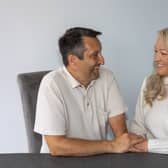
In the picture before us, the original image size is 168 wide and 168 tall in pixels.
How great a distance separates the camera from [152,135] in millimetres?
2088

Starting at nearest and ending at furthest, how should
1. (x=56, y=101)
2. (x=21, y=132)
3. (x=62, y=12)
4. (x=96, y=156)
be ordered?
(x=96, y=156) < (x=56, y=101) < (x=62, y=12) < (x=21, y=132)

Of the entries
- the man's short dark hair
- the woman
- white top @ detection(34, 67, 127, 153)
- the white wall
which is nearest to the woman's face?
the woman

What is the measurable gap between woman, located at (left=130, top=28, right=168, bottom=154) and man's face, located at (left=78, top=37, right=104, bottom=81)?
35 cm

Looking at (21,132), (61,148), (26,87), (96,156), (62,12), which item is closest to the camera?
(96,156)

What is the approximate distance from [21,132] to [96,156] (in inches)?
46.1

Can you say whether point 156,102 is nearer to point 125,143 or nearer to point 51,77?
point 125,143

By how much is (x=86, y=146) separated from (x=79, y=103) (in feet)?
1.08

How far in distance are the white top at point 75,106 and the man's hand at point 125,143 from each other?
297 mm

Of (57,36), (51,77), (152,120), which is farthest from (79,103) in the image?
(57,36)

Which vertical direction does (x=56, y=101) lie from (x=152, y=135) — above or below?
above

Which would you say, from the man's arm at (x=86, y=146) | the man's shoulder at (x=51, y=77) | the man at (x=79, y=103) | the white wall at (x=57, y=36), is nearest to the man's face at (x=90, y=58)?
the man at (x=79, y=103)

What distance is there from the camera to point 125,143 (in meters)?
1.72

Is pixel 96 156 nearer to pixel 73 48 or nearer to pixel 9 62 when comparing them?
pixel 73 48

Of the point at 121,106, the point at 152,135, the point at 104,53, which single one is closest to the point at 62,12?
the point at 104,53
